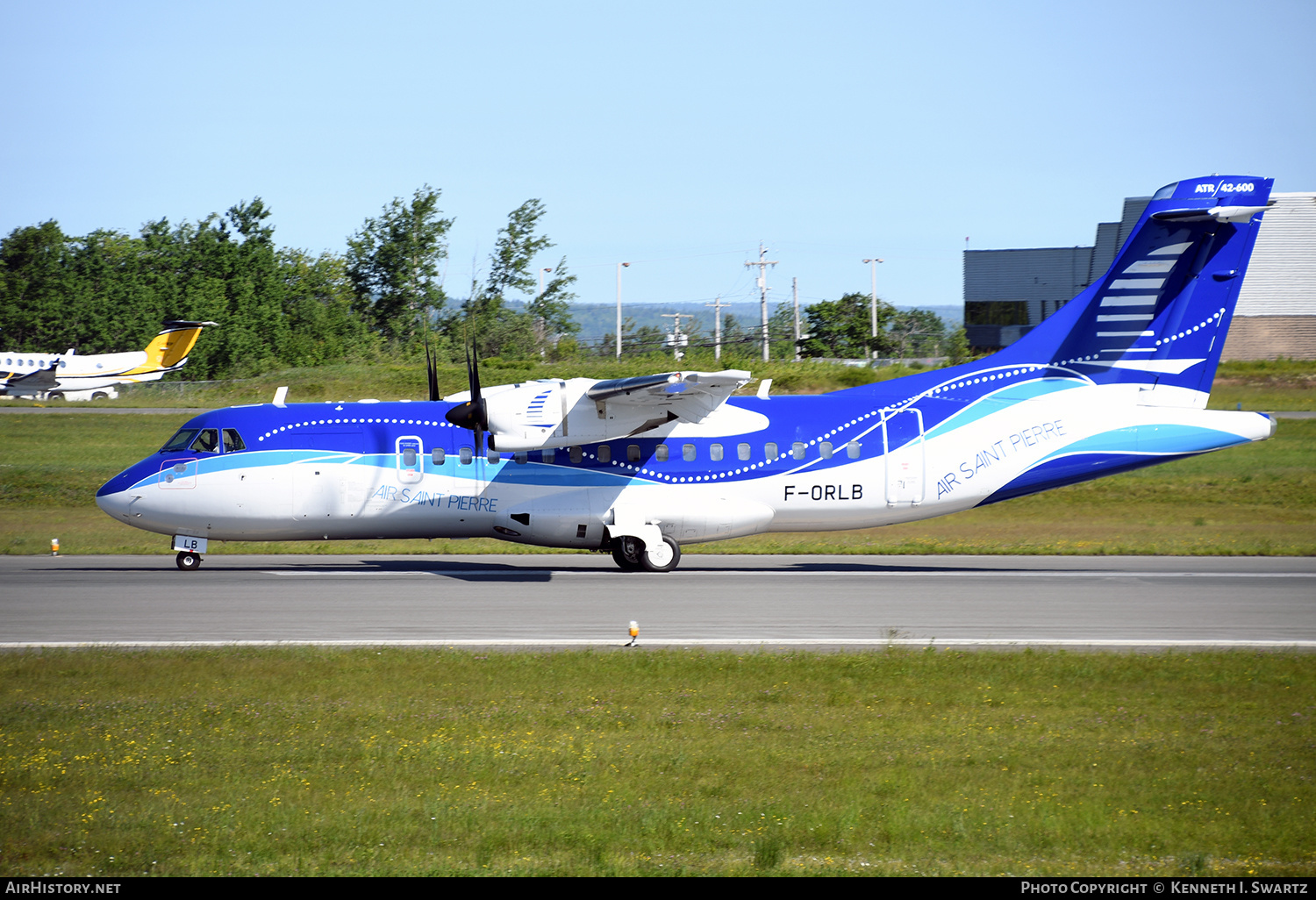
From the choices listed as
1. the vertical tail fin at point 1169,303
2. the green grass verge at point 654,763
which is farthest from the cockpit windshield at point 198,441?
the vertical tail fin at point 1169,303

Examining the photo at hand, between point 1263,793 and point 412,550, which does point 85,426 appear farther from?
point 1263,793

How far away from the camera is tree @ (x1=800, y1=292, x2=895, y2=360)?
6475cm

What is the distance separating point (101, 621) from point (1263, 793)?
14.1m

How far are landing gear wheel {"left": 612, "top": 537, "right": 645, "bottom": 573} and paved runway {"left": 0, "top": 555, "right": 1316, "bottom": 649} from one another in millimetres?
466

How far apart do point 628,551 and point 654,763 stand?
37.4 ft

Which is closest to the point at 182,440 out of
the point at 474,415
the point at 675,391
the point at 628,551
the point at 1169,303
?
the point at 474,415

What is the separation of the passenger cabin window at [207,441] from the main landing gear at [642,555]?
750 cm

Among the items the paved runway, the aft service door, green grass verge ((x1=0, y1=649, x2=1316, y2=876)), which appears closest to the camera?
green grass verge ((x1=0, y1=649, x2=1316, y2=876))

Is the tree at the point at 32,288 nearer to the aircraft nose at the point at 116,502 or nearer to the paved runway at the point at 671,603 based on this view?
the paved runway at the point at 671,603

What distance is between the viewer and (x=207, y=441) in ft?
67.6

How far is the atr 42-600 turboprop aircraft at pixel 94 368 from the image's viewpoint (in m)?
59.8

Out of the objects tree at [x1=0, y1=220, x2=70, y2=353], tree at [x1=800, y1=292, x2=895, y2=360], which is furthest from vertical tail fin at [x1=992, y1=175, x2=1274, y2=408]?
tree at [x1=0, y1=220, x2=70, y2=353]

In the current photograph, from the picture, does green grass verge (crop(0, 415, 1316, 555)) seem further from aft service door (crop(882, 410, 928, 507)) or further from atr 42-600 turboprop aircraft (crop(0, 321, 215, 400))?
atr 42-600 turboprop aircraft (crop(0, 321, 215, 400))

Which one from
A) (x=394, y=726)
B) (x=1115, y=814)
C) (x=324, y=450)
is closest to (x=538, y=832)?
(x=394, y=726)
